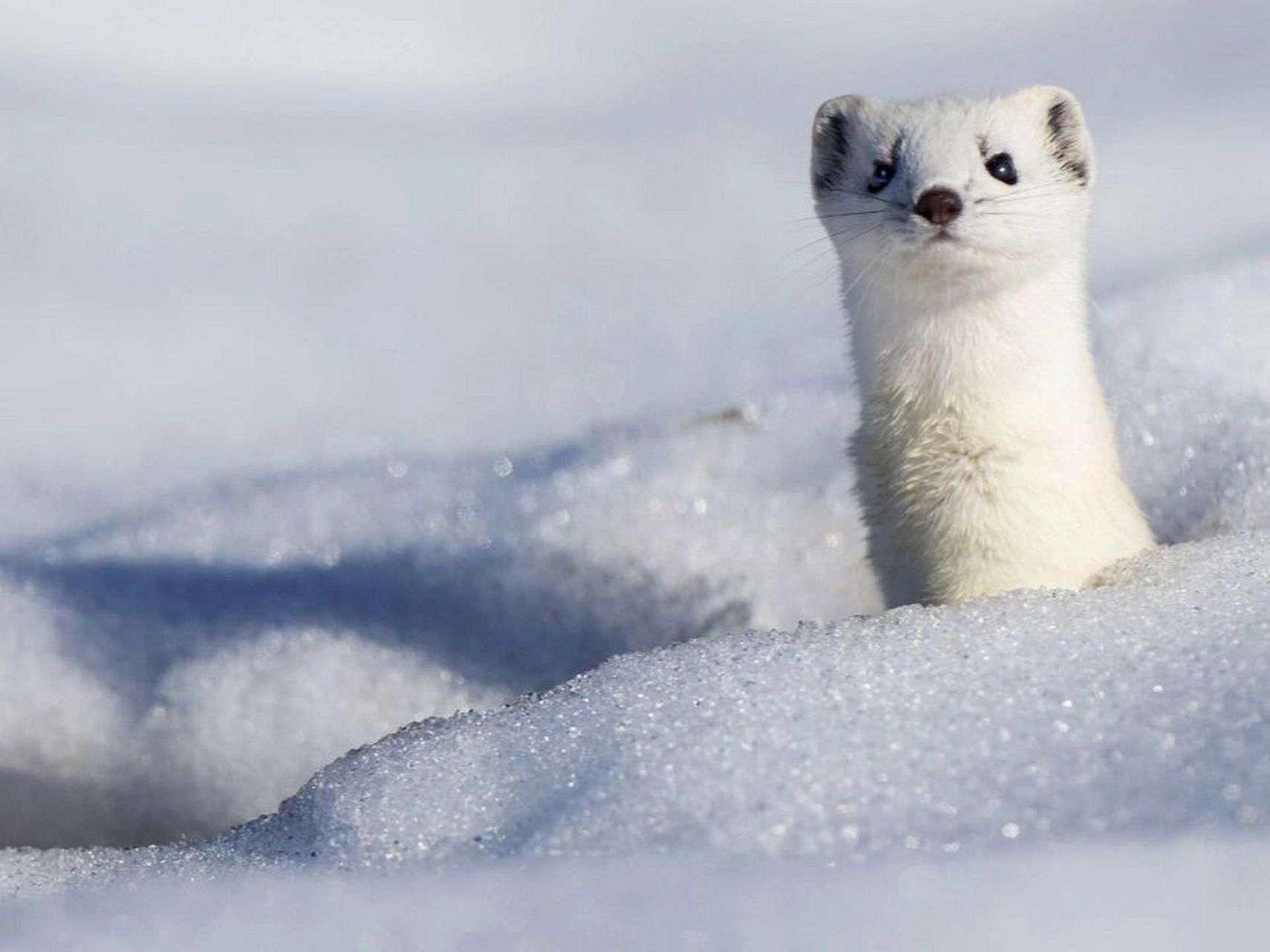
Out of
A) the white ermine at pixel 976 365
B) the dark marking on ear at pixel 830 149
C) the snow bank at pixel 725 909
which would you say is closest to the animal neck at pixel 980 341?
the white ermine at pixel 976 365

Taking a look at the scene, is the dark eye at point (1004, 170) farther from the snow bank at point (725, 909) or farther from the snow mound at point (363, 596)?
the snow bank at point (725, 909)

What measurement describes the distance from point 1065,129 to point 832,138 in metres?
0.32

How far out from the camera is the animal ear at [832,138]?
2.51 m

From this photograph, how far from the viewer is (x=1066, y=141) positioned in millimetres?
2447

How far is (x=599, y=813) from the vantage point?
1.56 metres

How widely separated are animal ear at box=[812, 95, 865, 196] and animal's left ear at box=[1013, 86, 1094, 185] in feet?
0.76

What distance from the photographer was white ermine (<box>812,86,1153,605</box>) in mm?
2236

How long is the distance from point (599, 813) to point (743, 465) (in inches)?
52.4

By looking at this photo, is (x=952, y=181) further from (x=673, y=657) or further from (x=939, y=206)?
(x=673, y=657)

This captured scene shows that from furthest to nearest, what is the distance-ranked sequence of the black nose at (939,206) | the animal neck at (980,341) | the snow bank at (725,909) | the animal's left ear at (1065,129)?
the animal's left ear at (1065,129) → the animal neck at (980,341) → the black nose at (939,206) → the snow bank at (725,909)

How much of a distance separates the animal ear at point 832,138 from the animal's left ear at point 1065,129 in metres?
0.23

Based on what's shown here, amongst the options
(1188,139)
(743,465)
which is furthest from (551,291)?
(1188,139)

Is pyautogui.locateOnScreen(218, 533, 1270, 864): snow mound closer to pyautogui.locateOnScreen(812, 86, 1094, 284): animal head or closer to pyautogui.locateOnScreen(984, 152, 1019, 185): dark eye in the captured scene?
pyautogui.locateOnScreen(812, 86, 1094, 284): animal head

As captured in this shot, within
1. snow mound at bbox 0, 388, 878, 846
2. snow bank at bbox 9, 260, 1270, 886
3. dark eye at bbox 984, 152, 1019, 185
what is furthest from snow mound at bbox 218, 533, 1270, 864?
snow mound at bbox 0, 388, 878, 846
